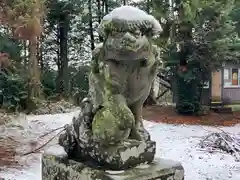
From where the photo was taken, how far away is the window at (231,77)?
12727mm

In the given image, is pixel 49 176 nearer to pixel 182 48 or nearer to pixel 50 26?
pixel 182 48

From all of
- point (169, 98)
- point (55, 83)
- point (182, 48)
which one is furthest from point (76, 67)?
point (182, 48)

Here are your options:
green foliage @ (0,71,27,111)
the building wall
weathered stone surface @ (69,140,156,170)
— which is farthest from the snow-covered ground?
the building wall

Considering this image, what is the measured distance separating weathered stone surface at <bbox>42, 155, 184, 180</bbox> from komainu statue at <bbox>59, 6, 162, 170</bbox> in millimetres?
49

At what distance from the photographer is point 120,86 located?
177 cm

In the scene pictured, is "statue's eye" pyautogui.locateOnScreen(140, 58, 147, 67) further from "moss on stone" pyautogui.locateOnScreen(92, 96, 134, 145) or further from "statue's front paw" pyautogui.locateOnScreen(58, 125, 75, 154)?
"statue's front paw" pyautogui.locateOnScreen(58, 125, 75, 154)

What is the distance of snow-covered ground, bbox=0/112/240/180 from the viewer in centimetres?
512

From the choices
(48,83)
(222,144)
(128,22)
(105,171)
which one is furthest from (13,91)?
(128,22)

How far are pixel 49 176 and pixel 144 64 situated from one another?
91cm

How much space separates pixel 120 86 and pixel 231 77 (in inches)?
468

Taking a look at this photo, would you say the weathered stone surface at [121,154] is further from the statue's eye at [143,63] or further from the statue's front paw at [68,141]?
the statue's eye at [143,63]

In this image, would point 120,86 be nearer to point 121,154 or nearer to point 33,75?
point 121,154

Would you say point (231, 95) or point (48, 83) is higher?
point (48, 83)

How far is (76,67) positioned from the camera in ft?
46.5
